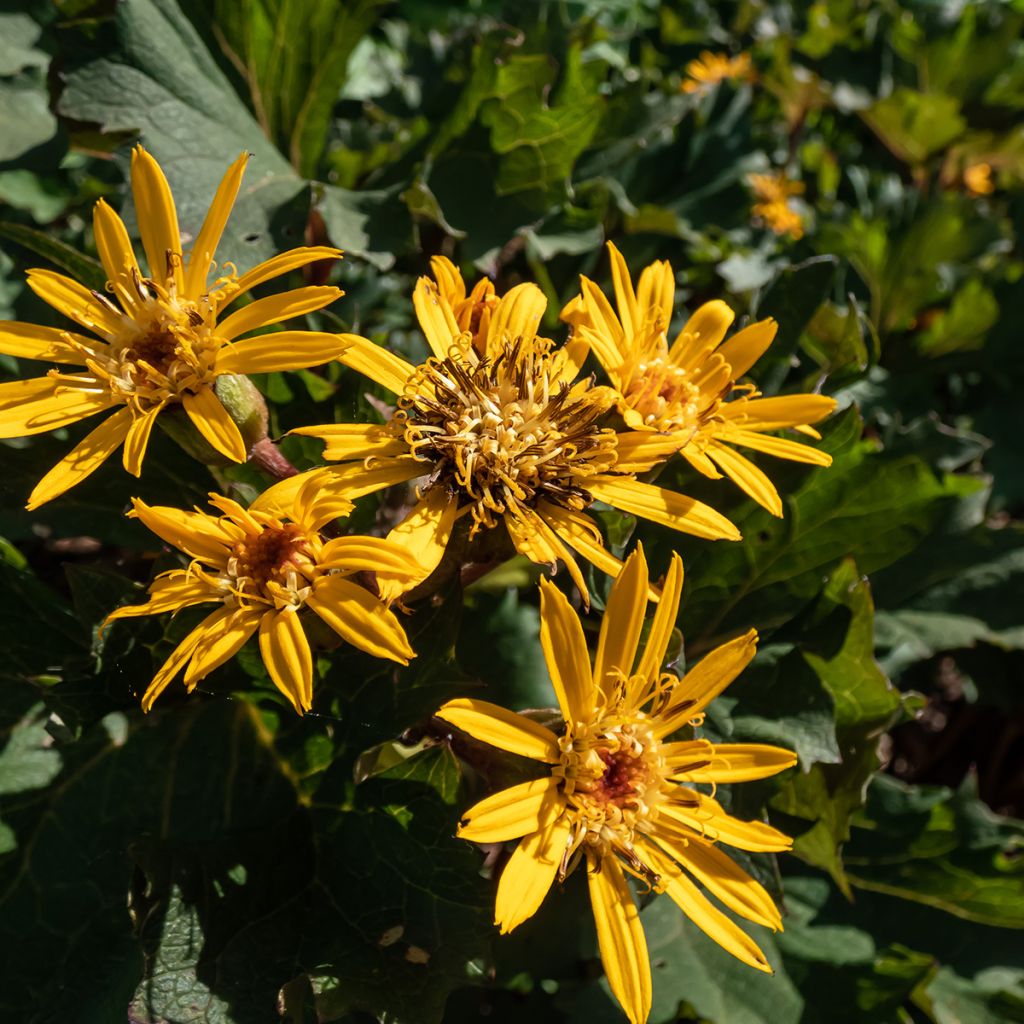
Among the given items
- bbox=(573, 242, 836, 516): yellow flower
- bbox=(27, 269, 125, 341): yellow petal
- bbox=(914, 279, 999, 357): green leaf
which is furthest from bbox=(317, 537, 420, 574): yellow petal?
bbox=(914, 279, 999, 357): green leaf

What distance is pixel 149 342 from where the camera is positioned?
1.83 m

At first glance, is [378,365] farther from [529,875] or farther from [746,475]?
[529,875]

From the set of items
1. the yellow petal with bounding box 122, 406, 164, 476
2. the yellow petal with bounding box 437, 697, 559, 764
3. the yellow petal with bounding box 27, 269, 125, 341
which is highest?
the yellow petal with bounding box 27, 269, 125, 341

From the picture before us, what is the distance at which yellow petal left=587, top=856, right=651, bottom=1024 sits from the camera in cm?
168

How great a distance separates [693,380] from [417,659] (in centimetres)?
83

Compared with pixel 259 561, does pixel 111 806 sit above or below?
below

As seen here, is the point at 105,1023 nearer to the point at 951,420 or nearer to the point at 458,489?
the point at 458,489

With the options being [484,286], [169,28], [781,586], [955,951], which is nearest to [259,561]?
[484,286]

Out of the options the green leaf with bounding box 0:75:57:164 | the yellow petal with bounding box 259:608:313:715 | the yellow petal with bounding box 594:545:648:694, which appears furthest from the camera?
the green leaf with bounding box 0:75:57:164

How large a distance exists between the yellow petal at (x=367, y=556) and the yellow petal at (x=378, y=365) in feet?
1.10

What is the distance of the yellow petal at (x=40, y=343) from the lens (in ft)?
5.85

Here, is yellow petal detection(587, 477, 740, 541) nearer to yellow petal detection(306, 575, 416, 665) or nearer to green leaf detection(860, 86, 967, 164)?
yellow petal detection(306, 575, 416, 665)

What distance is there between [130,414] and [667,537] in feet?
3.81

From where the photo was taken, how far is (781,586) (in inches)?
93.7
